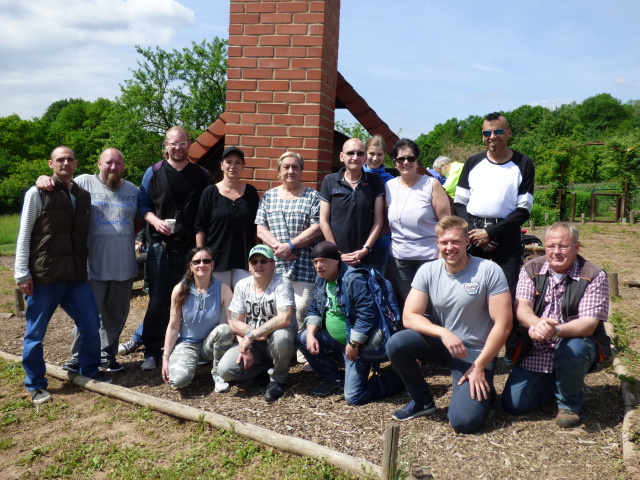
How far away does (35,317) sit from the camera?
4.60m

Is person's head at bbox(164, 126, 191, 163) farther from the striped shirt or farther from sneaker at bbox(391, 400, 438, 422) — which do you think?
the striped shirt

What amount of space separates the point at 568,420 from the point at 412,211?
2.01 metres

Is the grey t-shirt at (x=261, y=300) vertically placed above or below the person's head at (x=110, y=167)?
below

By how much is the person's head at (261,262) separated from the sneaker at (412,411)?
1.56 m

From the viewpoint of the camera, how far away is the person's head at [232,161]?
4.84 meters

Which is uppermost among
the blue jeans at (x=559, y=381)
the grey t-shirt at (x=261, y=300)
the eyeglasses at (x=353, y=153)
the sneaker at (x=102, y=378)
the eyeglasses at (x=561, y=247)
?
the eyeglasses at (x=353, y=153)

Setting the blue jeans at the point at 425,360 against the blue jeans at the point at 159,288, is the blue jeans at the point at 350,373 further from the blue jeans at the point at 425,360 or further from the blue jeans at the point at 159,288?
the blue jeans at the point at 159,288

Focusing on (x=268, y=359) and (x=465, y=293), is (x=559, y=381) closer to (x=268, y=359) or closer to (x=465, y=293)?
(x=465, y=293)

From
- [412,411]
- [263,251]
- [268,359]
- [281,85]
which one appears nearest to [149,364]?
[268,359]

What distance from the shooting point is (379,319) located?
435 cm

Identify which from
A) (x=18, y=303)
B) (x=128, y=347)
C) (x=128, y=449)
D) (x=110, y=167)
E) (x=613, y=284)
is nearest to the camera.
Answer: (x=128, y=449)

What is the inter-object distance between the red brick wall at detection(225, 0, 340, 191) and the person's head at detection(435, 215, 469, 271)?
2016mm

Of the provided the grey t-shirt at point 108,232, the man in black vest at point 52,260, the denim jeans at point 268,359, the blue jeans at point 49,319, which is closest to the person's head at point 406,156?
the denim jeans at point 268,359

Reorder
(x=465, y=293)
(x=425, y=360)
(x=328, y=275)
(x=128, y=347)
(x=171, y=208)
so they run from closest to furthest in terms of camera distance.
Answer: (x=465, y=293)
(x=425, y=360)
(x=328, y=275)
(x=171, y=208)
(x=128, y=347)
